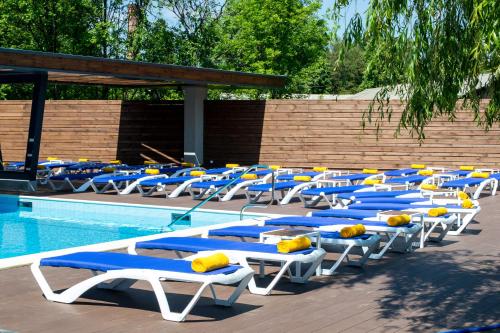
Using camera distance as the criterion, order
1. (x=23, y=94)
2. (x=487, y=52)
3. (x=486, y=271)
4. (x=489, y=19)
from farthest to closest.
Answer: (x=23, y=94), (x=486, y=271), (x=487, y=52), (x=489, y=19)

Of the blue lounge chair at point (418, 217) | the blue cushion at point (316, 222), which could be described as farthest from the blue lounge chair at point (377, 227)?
the blue lounge chair at point (418, 217)

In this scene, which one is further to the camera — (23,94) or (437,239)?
(23,94)

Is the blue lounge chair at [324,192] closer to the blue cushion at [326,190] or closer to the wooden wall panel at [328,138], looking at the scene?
the blue cushion at [326,190]

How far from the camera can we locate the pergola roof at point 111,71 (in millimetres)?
14266

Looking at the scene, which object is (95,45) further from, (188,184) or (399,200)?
(399,200)

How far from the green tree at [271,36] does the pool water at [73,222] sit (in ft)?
69.1

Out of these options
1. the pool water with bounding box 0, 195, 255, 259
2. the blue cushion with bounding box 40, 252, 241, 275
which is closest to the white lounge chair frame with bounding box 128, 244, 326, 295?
the blue cushion with bounding box 40, 252, 241, 275

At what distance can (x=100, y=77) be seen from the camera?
17.9 meters

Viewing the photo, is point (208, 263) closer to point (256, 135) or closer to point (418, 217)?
point (418, 217)

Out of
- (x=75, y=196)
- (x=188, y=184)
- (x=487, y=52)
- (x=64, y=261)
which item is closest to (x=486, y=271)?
(x=487, y=52)

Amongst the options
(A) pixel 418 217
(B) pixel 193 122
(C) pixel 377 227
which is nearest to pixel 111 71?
(B) pixel 193 122

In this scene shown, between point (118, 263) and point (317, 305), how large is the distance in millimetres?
1558

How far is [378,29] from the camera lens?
17.8 feet

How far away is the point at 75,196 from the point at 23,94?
58.4 ft
